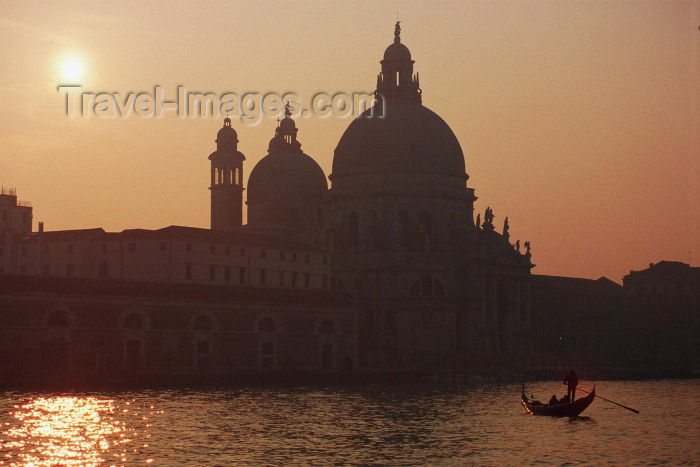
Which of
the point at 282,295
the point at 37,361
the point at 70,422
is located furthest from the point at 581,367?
the point at 70,422

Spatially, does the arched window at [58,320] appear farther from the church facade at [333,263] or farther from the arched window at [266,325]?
the arched window at [266,325]

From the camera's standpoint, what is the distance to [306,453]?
1802 inches

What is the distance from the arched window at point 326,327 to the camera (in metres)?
92.7

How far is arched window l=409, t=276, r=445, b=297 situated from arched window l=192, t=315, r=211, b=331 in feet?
78.3

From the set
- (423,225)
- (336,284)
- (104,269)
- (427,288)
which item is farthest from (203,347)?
(423,225)

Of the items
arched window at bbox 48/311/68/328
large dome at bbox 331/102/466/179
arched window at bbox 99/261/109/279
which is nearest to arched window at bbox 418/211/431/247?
large dome at bbox 331/102/466/179

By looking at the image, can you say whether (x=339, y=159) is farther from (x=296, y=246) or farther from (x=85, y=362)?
(x=85, y=362)

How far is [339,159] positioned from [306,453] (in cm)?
6817

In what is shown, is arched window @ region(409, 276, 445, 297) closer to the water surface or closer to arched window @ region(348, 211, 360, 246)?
arched window @ region(348, 211, 360, 246)

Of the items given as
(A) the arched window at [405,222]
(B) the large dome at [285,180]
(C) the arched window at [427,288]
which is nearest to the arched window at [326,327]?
(C) the arched window at [427,288]

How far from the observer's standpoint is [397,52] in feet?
372

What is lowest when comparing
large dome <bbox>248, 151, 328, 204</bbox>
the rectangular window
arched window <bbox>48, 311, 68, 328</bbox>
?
the rectangular window

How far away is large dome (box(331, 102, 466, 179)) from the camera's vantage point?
10950 cm

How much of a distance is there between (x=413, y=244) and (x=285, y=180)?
646 inches
